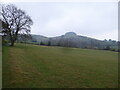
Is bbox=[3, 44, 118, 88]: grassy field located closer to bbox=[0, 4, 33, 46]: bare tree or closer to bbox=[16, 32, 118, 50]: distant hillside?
bbox=[0, 4, 33, 46]: bare tree

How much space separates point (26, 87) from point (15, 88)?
44cm

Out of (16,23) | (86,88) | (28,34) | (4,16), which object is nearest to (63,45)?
(28,34)

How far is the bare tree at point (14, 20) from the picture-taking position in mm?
26156

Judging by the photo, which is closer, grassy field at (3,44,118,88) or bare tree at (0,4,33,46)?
grassy field at (3,44,118,88)

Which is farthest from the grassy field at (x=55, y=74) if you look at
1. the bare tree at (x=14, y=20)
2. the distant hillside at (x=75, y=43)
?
the distant hillside at (x=75, y=43)

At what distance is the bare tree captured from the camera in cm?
2616

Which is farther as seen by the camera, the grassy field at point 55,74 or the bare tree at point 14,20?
the bare tree at point 14,20

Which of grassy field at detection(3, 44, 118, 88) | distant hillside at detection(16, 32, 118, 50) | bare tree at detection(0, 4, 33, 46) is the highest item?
bare tree at detection(0, 4, 33, 46)

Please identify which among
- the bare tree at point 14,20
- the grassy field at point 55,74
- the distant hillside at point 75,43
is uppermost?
the bare tree at point 14,20

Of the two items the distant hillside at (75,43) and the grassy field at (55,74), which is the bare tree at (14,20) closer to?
the distant hillside at (75,43)

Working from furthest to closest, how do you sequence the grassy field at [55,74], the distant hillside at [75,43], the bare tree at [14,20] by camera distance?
1. the distant hillside at [75,43]
2. the bare tree at [14,20]
3. the grassy field at [55,74]

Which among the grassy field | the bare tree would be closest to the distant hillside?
the bare tree

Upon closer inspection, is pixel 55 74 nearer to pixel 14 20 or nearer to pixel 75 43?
pixel 14 20

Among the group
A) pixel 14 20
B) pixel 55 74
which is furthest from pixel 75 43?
pixel 55 74
